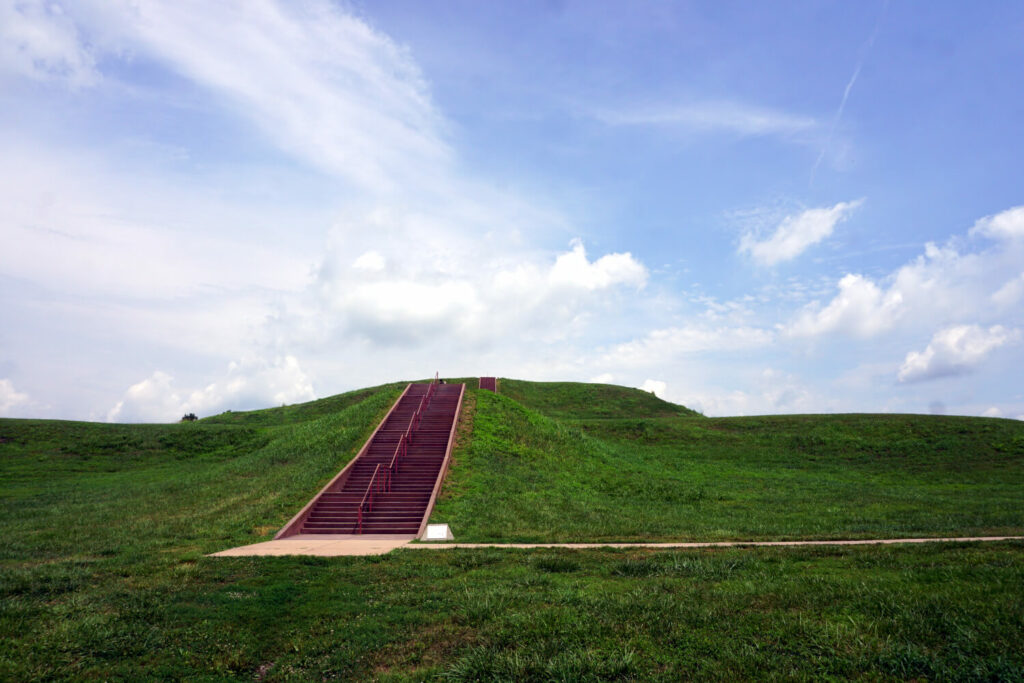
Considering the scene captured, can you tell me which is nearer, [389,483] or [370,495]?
[370,495]

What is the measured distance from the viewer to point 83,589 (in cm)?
926

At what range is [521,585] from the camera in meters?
8.98

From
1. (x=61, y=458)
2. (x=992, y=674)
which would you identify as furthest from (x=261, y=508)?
(x=61, y=458)

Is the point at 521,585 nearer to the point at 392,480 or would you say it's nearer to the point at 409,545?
the point at 409,545

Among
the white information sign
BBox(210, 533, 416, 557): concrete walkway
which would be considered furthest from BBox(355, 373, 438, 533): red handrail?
the white information sign

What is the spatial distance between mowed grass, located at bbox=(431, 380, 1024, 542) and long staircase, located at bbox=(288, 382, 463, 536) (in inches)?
41.6

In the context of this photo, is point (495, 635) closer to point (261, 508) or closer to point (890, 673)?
point (890, 673)

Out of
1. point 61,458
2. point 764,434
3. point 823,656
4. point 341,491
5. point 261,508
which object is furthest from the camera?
point 764,434

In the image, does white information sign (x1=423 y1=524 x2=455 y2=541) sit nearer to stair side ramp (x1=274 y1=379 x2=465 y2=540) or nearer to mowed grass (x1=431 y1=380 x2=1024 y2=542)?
mowed grass (x1=431 y1=380 x2=1024 y2=542)

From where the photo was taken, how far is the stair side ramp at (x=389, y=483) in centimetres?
1698

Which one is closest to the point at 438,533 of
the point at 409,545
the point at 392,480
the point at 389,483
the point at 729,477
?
the point at 409,545

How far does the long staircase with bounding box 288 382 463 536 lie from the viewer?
17250 mm

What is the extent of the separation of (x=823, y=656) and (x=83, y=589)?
1138 cm

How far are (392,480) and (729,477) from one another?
16.1m
